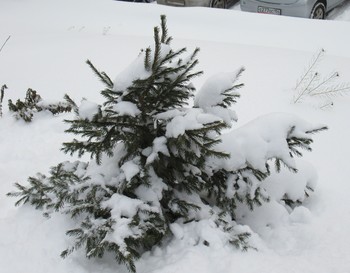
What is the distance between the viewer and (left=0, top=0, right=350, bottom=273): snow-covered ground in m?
2.13

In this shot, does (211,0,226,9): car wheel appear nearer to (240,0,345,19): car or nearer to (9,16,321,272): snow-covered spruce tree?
(240,0,345,19): car

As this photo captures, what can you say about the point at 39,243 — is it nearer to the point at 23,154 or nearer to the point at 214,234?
the point at 214,234

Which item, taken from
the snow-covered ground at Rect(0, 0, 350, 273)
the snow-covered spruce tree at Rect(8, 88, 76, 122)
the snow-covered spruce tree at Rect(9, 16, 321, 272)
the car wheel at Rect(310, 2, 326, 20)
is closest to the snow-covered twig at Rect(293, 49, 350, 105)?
the snow-covered ground at Rect(0, 0, 350, 273)

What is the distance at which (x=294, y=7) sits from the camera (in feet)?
24.4

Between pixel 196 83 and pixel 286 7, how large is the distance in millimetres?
3919

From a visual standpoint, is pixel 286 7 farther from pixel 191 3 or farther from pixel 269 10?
pixel 191 3

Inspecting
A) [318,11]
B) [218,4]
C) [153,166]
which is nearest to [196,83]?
[153,166]

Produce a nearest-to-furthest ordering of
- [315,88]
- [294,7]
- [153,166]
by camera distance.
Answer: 1. [153,166]
2. [315,88]
3. [294,7]

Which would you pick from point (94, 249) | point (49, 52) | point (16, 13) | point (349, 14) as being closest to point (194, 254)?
point (94, 249)

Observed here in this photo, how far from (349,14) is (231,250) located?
800 centimetres

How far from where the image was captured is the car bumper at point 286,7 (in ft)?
24.1

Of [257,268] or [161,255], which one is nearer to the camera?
[257,268]

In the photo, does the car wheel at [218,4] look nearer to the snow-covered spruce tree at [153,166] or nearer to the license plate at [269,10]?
the license plate at [269,10]

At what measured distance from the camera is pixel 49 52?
6074 millimetres
